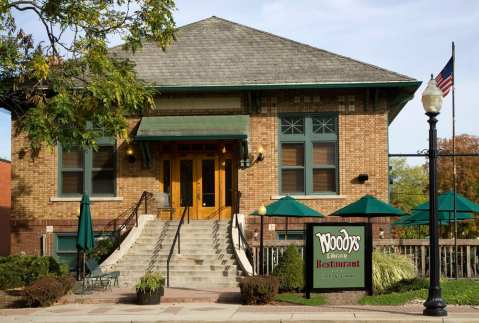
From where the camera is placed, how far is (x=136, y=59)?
88.8 ft

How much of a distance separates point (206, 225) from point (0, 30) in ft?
31.1

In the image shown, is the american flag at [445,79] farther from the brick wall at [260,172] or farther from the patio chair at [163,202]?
the patio chair at [163,202]

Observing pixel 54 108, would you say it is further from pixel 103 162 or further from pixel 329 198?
pixel 329 198

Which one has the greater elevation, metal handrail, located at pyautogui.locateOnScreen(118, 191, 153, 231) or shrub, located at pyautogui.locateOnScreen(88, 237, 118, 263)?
metal handrail, located at pyautogui.locateOnScreen(118, 191, 153, 231)

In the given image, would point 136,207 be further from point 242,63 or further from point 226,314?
point 226,314

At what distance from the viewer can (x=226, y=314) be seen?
15.0 metres

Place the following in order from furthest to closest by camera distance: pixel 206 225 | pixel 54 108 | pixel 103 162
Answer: pixel 103 162 < pixel 206 225 < pixel 54 108

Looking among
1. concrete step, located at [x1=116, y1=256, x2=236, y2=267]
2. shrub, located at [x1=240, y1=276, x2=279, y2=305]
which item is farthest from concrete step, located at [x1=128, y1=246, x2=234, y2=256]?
shrub, located at [x1=240, y1=276, x2=279, y2=305]

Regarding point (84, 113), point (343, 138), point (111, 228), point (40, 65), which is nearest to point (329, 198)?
point (343, 138)

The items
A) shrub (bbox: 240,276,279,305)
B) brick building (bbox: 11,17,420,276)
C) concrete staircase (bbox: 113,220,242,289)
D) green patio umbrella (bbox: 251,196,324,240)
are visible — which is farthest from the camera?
brick building (bbox: 11,17,420,276)

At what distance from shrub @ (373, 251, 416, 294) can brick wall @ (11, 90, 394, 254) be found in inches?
247

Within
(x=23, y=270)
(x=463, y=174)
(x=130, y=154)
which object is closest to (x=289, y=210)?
(x=130, y=154)

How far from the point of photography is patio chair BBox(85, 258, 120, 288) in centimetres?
1945

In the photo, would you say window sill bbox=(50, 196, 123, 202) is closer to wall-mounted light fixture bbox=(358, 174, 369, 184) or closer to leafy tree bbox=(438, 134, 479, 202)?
wall-mounted light fixture bbox=(358, 174, 369, 184)
